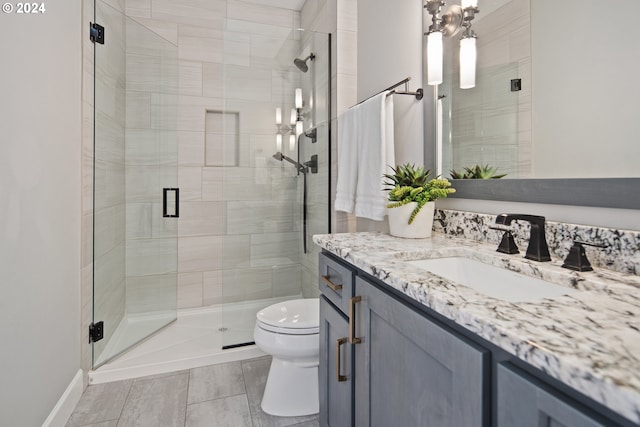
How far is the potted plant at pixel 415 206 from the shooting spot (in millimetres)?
1388

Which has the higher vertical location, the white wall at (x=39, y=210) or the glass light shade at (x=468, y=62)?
the glass light shade at (x=468, y=62)

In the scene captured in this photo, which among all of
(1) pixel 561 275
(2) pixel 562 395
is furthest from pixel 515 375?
(1) pixel 561 275

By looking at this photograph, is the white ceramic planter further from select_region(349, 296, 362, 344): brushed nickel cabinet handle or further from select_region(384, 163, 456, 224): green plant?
select_region(349, 296, 362, 344): brushed nickel cabinet handle

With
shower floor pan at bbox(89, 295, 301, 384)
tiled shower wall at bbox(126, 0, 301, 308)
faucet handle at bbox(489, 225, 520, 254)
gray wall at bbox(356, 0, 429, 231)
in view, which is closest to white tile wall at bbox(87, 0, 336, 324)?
tiled shower wall at bbox(126, 0, 301, 308)

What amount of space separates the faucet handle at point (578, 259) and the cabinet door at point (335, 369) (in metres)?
0.66

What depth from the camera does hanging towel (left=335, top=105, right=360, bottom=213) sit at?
6.00 feet

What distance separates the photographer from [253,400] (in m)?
1.73

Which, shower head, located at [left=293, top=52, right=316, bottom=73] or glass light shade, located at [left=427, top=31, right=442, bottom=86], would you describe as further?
shower head, located at [left=293, top=52, right=316, bottom=73]

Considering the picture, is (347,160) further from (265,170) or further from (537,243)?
(537,243)

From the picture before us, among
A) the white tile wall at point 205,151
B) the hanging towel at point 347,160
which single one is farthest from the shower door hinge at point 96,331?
the hanging towel at point 347,160

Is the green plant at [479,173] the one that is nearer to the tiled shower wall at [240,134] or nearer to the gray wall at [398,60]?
the gray wall at [398,60]

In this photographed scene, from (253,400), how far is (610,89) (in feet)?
6.31

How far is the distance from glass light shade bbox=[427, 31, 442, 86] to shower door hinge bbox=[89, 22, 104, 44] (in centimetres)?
185

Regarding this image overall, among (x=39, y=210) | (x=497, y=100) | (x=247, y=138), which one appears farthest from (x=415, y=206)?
(x=39, y=210)
